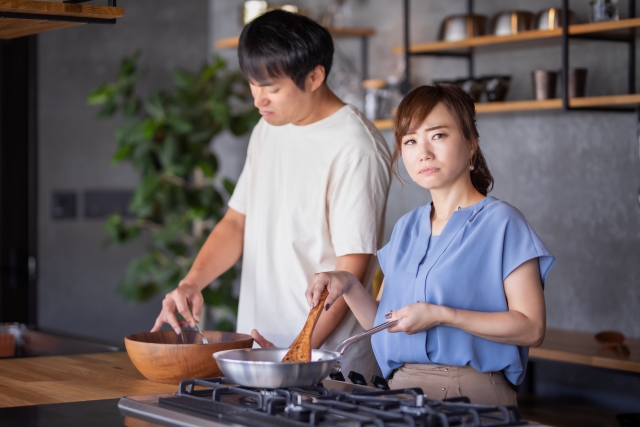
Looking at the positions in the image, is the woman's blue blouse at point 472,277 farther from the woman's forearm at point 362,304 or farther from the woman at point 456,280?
the woman's forearm at point 362,304

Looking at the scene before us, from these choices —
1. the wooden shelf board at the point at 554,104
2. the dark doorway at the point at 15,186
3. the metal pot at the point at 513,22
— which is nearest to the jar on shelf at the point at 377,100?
the wooden shelf board at the point at 554,104

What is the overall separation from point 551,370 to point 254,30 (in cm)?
222

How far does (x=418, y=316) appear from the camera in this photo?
1514mm

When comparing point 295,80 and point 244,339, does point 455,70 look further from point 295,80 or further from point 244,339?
point 244,339

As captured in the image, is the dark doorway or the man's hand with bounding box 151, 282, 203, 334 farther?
the dark doorway

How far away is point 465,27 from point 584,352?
4.60 ft

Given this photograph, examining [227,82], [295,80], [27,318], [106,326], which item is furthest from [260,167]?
[106,326]

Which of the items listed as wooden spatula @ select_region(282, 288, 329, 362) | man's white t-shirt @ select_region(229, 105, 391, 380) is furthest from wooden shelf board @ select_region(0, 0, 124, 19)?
wooden spatula @ select_region(282, 288, 329, 362)

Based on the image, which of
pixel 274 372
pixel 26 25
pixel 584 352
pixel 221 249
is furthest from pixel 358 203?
pixel 584 352

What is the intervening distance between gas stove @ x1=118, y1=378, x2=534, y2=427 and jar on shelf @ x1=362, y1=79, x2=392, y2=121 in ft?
8.31

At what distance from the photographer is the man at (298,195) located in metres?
2.02

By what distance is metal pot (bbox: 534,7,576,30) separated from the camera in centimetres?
332

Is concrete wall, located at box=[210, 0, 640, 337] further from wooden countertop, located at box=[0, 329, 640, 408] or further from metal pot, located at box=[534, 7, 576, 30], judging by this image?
wooden countertop, located at box=[0, 329, 640, 408]

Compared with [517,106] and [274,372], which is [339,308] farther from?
[517,106]
